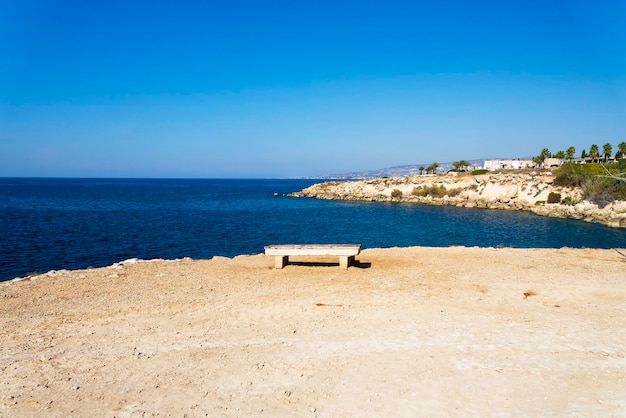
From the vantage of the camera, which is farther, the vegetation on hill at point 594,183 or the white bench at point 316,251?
the vegetation on hill at point 594,183

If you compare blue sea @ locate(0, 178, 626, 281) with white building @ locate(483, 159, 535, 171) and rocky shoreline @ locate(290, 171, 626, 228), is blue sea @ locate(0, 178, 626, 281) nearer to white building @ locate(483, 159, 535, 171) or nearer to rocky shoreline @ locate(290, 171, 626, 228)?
rocky shoreline @ locate(290, 171, 626, 228)

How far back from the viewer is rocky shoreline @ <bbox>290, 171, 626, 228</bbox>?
4750 cm

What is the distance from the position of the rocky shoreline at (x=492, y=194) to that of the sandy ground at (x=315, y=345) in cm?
3581

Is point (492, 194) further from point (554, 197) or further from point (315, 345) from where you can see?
point (315, 345)

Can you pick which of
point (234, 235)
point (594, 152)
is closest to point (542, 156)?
point (594, 152)

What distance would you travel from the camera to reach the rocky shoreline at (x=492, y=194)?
47.5 metres

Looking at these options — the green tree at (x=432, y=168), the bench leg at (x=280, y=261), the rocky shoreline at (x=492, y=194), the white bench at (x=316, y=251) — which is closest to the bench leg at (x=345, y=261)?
the white bench at (x=316, y=251)

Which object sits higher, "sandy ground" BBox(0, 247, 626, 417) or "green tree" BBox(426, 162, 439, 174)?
"green tree" BBox(426, 162, 439, 174)

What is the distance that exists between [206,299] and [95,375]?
428cm

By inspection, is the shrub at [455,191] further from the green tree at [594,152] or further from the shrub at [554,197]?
the green tree at [594,152]

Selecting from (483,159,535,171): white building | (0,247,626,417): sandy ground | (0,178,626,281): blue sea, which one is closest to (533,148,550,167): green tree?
(483,159,535,171): white building

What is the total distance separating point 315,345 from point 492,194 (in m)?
64.8

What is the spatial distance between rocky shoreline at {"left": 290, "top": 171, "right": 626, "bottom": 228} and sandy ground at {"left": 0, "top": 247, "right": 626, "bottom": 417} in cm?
3581

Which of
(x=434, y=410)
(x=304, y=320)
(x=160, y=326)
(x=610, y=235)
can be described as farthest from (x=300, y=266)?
(x=610, y=235)
